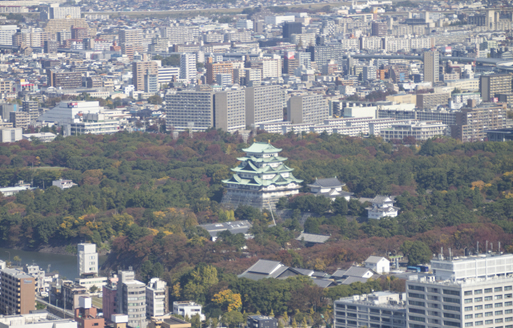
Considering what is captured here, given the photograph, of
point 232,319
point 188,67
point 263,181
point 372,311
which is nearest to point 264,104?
point 188,67

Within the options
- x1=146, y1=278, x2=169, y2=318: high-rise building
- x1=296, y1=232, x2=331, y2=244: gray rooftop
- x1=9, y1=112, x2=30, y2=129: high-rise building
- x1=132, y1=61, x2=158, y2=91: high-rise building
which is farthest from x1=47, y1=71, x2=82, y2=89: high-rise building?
x1=146, y1=278, x2=169, y2=318: high-rise building

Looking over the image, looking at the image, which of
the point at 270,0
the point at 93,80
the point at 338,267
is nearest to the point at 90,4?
the point at 270,0

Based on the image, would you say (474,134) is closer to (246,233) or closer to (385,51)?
(246,233)

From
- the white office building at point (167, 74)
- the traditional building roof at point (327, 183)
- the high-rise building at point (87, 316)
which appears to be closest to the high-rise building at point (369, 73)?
the white office building at point (167, 74)

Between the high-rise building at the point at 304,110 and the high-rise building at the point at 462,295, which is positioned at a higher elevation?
the high-rise building at the point at 462,295

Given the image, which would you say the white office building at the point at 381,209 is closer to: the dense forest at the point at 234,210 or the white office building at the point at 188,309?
the dense forest at the point at 234,210

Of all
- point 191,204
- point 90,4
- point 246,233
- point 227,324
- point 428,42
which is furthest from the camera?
point 90,4

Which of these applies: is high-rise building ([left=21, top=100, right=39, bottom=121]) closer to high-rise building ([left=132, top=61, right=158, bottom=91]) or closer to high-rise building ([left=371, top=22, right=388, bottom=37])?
high-rise building ([left=132, top=61, right=158, bottom=91])
